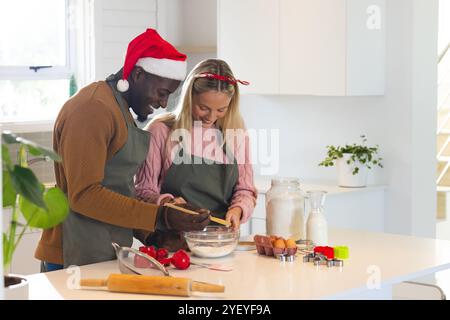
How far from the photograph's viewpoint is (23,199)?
1.98 meters

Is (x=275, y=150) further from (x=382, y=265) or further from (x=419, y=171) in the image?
(x=382, y=265)

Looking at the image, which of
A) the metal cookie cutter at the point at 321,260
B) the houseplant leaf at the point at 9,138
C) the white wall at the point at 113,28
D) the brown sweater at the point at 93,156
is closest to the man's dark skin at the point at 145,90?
the brown sweater at the point at 93,156

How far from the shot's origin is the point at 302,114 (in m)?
5.37

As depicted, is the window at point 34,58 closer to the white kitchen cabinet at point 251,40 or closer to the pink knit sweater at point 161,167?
the white kitchen cabinet at point 251,40

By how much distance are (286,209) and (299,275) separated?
476mm

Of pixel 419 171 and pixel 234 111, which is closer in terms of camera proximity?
pixel 234 111

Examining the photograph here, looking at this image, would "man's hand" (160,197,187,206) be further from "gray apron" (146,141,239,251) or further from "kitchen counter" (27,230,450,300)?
"kitchen counter" (27,230,450,300)

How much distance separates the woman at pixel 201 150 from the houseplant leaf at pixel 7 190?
3.49 feet

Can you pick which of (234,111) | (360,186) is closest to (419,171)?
(360,186)

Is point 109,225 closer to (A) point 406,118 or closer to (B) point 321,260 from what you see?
(B) point 321,260

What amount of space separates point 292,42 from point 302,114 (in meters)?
0.56

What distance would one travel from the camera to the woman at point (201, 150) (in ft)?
10.2
